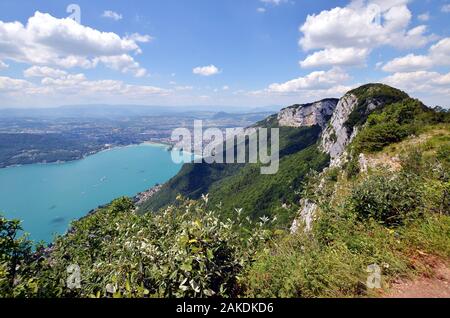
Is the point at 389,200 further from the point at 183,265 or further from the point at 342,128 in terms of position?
the point at 342,128

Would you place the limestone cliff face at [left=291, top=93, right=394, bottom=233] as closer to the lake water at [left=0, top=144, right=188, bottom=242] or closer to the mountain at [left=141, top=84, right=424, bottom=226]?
the mountain at [left=141, top=84, right=424, bottom=226]

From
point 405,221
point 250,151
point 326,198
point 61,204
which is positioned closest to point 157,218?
point 326,198

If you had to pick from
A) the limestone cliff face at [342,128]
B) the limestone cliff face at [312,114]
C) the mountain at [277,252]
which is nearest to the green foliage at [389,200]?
the mountain at [277,252]

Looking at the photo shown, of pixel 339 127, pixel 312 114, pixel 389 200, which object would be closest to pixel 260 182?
pixel 339 127

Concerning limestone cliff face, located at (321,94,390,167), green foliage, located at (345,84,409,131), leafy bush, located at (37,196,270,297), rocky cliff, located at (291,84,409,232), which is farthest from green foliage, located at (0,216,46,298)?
green foliage, located at (345,84,409,131)

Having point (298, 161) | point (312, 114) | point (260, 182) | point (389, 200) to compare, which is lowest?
point (260, 182)
